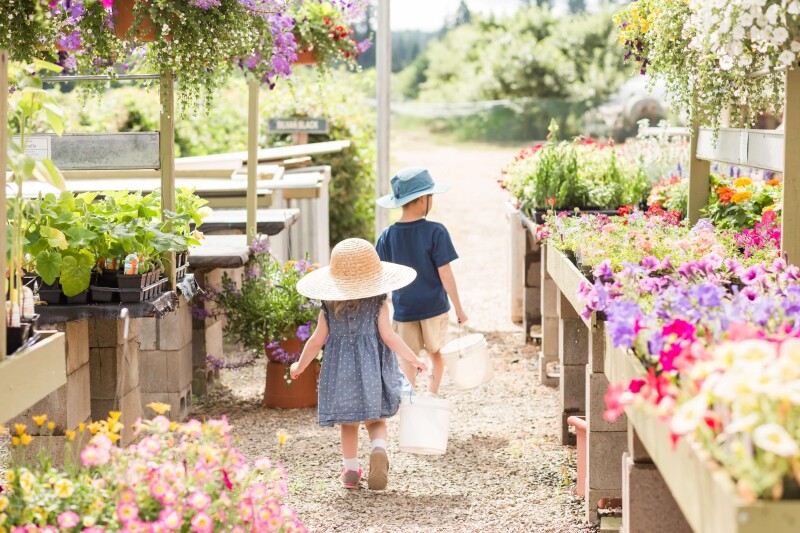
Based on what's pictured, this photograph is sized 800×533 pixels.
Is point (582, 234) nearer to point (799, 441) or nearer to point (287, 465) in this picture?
point (287, 465)

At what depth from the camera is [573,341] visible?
505cm

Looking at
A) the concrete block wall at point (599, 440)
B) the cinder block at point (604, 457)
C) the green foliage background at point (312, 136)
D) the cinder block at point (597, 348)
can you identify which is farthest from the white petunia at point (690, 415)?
the green foliage background at point (312, 136)

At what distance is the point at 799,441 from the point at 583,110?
26.8 meters

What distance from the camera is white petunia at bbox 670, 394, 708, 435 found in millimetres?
2092

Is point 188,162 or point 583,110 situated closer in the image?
point 188,162

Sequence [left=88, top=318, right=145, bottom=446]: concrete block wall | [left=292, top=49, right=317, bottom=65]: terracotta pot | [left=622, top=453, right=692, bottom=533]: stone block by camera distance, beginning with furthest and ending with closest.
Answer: [left=292, top=49, right=317, bottom=65]: terracotta pot → [left=88, top=318, right=145, bottom=446]: concrete block wall → [left=622, top=453, right=692, bottom=533]: stone block

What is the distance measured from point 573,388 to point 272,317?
1673mm

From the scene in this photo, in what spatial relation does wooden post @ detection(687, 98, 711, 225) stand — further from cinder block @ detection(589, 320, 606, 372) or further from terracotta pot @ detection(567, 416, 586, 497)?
cinder block @ detection(589, 320, 606, 372)

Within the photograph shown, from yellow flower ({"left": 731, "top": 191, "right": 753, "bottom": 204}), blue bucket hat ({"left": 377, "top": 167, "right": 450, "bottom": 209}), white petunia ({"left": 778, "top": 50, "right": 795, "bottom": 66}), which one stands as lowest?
yellow flower ({"left": 731, "top": 191, "right": 753, "bottom": 204})

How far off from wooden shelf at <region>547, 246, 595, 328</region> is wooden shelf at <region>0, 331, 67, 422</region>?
1725 millimetres

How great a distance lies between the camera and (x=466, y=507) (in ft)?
14.5

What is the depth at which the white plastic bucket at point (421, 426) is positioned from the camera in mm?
4543

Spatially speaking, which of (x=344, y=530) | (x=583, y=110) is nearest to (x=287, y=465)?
(x=344, y=530)

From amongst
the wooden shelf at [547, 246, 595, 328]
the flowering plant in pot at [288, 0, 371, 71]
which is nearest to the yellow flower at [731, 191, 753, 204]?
the wooden shelf at [547, 246, 595, 328]
